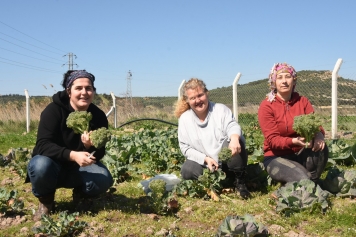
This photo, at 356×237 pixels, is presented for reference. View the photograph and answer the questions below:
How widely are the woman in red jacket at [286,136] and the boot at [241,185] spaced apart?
0.30m

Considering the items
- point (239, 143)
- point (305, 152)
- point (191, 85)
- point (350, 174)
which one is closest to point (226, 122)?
point (239, 143)

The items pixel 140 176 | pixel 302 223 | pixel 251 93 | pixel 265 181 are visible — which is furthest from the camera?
pixel 251 93

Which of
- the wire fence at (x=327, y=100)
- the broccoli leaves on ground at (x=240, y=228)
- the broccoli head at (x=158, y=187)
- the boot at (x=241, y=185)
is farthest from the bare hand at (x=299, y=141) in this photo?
the wire fence at (x=327, y=100)

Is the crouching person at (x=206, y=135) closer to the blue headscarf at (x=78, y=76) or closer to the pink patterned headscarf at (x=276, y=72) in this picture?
the pink patterned headscarf at (x=276, y=72)

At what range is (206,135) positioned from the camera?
4750 mm

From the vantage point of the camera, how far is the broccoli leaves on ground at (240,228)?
3.09 meters

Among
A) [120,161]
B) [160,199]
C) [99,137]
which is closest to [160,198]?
[160,199]

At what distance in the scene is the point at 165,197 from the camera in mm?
4117

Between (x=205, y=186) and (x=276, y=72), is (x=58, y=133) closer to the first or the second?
(x=205, y=186)

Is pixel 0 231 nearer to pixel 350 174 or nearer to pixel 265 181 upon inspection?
pixel 265 181

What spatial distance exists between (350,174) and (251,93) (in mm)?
11178

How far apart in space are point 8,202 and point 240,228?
2519mm

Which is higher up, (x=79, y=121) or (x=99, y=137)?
(x=79, y=121)

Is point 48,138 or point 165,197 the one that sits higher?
point 48,138
